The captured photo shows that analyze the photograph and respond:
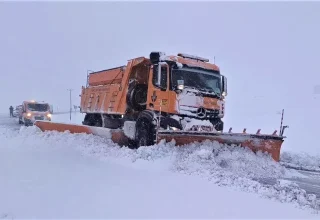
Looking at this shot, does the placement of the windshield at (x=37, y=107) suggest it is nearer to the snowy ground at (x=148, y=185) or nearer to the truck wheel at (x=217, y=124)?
the snowy ground at (x=148, y=185)

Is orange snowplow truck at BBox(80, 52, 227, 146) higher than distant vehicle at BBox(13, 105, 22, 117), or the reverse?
orange snowplow truck at BBox(80, 52, 227, 146)

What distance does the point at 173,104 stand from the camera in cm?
935

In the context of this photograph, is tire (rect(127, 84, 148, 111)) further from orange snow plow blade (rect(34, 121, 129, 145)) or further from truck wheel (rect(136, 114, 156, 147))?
truck wheel (rect(136, 114, 156, 147))

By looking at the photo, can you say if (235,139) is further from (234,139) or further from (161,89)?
(161,89)

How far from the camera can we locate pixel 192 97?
9469mm

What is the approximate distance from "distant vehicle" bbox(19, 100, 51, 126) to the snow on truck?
15371 millimetres

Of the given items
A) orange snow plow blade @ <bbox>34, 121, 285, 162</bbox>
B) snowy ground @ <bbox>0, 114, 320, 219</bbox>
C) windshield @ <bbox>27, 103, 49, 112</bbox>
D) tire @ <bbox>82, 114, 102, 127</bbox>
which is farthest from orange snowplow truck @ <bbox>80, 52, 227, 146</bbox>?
windshield @ <bbox>27, 103, 49, 112</bbox>

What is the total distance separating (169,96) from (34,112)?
19484 mm

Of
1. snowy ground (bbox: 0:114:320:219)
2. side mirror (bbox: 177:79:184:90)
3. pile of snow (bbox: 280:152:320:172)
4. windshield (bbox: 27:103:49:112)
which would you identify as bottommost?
pile of snow (bbox: 280:152:320:172)

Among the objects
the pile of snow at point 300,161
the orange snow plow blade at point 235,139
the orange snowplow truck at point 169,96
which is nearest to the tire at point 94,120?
the orange snowplow truck at point 169,96

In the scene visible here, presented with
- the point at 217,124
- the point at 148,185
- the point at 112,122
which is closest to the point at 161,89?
the point at 217,124

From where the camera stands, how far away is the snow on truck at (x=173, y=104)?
28.1 ft

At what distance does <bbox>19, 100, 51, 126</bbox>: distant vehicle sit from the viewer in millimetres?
26156

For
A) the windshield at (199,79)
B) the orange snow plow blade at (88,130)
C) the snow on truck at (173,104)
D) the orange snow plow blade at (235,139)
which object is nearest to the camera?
the orange snow plow blade at (235,139)
